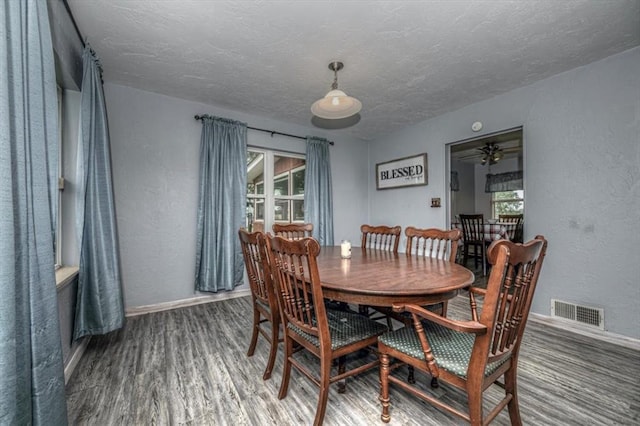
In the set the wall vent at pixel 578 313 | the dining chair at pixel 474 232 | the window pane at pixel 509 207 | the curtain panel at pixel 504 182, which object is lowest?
the wall vent at pixel 578 313

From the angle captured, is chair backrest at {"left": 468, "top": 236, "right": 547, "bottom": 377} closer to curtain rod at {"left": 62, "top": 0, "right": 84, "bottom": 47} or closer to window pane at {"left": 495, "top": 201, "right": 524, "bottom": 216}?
curtain rod at {"left": 62, "top": 0, "right": 84, "bottom": 47}

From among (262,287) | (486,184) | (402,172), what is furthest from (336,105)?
(486,184)

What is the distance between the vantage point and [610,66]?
2.33 meters

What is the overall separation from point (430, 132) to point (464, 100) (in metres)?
0.67

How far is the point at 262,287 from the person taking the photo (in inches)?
73.4

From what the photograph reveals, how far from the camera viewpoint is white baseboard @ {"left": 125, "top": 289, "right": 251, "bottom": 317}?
2900 millimetres

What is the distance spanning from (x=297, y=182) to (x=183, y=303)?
2.27 meters

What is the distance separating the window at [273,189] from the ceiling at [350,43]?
3.35 ft

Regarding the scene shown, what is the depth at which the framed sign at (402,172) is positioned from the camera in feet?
13.0

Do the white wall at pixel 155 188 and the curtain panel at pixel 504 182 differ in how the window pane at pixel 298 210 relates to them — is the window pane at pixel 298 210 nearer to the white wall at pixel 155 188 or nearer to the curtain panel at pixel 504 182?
the white wall at pixel 155 188

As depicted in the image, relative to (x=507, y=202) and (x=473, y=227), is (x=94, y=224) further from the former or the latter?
(x=507, y=202)

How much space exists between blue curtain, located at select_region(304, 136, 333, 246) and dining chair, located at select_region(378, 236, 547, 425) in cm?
277

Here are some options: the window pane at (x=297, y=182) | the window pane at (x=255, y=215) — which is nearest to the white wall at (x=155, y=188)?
the window pane at (x=255, y=215)

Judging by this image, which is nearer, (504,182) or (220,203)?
(220,203)
